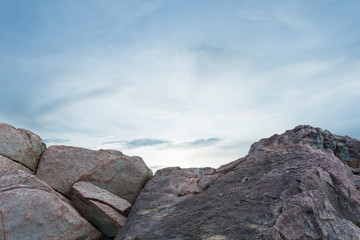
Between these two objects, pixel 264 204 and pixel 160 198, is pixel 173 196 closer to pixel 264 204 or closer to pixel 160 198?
pixel 160 198

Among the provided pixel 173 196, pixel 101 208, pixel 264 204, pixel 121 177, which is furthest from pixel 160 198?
pixel 264 204

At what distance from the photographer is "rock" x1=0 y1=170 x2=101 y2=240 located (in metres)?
10.3

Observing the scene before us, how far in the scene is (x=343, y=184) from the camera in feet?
30.5

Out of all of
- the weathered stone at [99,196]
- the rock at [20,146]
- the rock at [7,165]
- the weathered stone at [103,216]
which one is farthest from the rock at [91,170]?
the weathered stone at [103,216]

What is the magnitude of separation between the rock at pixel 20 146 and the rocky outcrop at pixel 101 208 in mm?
2735

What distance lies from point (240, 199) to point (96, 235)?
20.3 ft

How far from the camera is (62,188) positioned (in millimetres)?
13742

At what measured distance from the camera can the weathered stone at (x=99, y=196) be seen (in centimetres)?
1259

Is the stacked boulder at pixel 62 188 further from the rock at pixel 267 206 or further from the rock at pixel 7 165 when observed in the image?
the rock at pixel 267 206

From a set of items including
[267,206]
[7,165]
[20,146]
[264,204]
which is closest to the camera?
[267,206]

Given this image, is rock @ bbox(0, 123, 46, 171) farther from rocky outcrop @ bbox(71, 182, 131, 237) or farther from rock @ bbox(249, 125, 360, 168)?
rock @ bbox(249, 125, 360, 168)

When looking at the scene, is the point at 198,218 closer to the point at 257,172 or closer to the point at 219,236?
the point at 219,236

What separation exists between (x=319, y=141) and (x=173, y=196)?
9821 millimetres

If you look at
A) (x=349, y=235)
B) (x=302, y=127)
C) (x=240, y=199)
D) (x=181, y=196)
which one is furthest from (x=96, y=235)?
(x=302, y=127)
